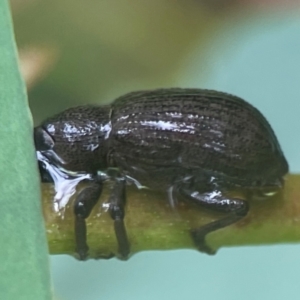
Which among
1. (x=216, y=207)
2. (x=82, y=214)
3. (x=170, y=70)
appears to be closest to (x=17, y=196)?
(x=82, y=214)

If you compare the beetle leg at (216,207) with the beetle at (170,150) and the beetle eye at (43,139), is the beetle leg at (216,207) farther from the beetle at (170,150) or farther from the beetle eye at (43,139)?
the beetle eye at (43,139)

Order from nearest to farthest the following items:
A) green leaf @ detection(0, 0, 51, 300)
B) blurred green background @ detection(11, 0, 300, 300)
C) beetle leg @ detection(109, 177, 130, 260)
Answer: green leaf @ detection(0, 0, 51, 300)
beetle leg @ detection(109, 177, 130, 260)
blurred green background @ detection(11, 0, 300, 300)

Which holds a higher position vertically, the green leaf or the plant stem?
the green leaf

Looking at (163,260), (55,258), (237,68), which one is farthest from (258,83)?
(55,258)

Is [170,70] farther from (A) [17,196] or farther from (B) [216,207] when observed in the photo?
(A) [17,196]

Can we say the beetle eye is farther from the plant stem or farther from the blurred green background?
the blurred green background

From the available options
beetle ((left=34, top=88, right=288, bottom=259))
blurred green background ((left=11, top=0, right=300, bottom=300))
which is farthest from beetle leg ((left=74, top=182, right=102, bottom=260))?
blurred green background ((left=11, top=0, right=300, bottom=300))
